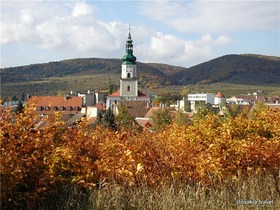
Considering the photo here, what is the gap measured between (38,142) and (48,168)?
15.2 inches

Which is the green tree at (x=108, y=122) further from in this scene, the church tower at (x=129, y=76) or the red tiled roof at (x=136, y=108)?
the church tower at (x=129, y=76)

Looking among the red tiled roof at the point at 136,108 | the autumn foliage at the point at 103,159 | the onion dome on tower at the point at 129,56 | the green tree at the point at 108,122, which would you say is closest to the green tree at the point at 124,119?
the green tree at the point at 108,122

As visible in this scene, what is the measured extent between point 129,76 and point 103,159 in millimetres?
78507

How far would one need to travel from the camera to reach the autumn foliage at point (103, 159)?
17.4 ft

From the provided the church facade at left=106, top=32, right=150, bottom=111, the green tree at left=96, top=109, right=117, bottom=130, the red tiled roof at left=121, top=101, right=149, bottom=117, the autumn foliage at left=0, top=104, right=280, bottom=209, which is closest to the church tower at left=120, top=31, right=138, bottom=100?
the church facade at left=106, top=32, right=150, bottom=111

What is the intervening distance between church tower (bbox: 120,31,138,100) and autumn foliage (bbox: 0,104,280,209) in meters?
74.8

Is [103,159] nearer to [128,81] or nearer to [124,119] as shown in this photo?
[124,119]

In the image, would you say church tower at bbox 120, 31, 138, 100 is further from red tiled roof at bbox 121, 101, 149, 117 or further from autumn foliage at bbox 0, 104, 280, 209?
autumn foliage at bbox 0, 104, 280, 209

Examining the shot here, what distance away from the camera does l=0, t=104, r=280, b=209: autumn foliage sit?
531 centimetres

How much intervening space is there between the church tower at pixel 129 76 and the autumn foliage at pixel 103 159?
7483cm

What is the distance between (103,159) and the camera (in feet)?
20.9

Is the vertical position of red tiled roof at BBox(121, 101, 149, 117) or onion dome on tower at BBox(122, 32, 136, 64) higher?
onion dome on tower at BBox(122, 32, 136, 64)

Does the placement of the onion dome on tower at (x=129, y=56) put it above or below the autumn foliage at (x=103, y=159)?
above

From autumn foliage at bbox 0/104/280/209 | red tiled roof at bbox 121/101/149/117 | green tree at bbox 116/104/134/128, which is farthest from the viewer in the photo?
red tiled roof at bbox 121/101/149/117
